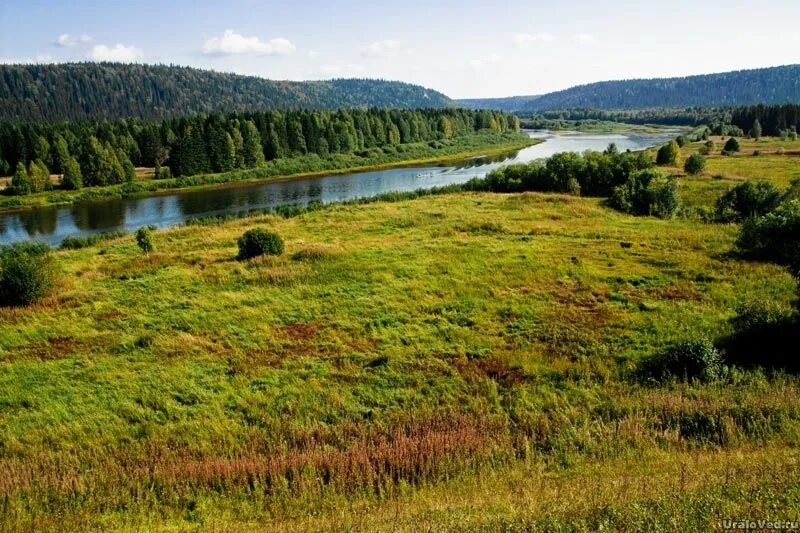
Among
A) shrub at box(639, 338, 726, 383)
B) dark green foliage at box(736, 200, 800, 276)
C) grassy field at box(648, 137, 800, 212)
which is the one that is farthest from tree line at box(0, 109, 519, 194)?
shrub at box(639, 338, 726, 383)

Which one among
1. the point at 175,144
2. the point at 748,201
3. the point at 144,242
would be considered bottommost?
the point at 144,242

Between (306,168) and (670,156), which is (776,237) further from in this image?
(306,168)

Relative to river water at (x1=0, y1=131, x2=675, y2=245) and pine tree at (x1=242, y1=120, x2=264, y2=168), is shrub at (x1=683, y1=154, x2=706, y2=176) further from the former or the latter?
pine tree at (x1=242, y1=120, x2=264, y2=168)

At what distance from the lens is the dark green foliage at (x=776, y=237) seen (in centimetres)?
2891

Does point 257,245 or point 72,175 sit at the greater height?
point 72,175

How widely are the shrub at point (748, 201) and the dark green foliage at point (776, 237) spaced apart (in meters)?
12.5

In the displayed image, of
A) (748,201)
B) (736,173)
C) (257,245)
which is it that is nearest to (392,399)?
(257,245)

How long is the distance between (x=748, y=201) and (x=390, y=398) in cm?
4203

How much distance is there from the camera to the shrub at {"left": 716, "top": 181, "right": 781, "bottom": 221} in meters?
43.5

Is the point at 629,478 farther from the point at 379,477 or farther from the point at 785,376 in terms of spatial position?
the point at 785,376

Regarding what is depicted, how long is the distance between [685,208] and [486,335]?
37891mm

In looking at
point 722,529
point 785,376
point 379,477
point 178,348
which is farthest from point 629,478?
point 178,348

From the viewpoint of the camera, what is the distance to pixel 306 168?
353 feet

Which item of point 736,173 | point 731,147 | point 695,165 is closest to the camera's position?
point 695,165
